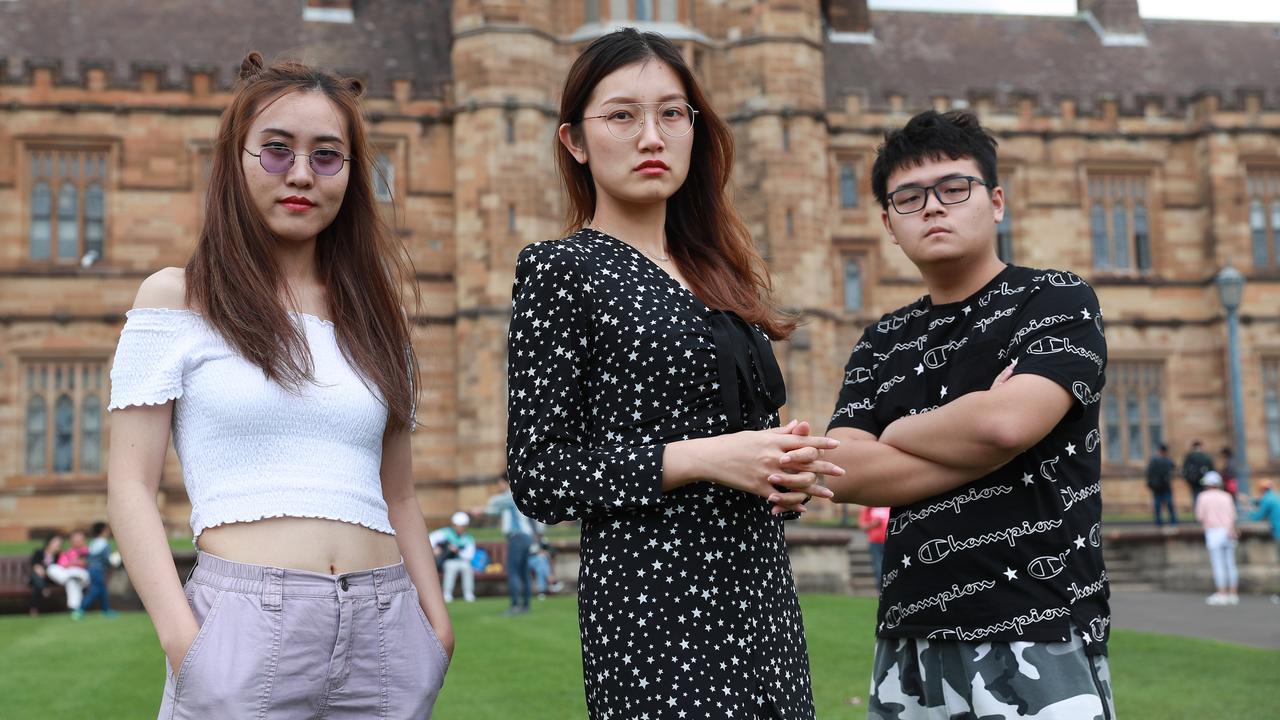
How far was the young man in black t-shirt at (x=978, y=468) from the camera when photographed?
2.42m

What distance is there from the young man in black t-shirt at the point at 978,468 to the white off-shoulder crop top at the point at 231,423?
104 cm

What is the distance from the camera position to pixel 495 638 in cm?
1009

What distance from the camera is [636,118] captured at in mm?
2379

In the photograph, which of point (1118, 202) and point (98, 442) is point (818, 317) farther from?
point (98, 442)

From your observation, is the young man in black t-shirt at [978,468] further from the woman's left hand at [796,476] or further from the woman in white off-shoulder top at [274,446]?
the woman in white off-shoulder top at [274,446]

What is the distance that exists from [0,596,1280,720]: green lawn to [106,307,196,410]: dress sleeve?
14.7 ft

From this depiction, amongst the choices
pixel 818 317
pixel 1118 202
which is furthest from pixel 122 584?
pixel 1118 202

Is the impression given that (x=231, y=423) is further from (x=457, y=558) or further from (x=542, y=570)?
(x=457, y=558)

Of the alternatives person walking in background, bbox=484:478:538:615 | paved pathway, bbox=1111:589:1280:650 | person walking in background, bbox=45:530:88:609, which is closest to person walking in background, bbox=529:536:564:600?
person walking in background, bbox=484:478:538:615

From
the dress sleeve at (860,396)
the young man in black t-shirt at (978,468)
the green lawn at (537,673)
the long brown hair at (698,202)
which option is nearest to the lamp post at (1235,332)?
the green lawn at (537,673)

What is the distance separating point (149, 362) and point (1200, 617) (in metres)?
12.0

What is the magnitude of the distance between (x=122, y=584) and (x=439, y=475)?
1084 cm

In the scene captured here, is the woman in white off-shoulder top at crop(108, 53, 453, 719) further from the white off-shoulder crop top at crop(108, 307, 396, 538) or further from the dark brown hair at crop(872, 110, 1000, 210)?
the dark brown hair at crop(872, 110, 1000, 210)

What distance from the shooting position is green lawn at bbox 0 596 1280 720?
22.4 feet
